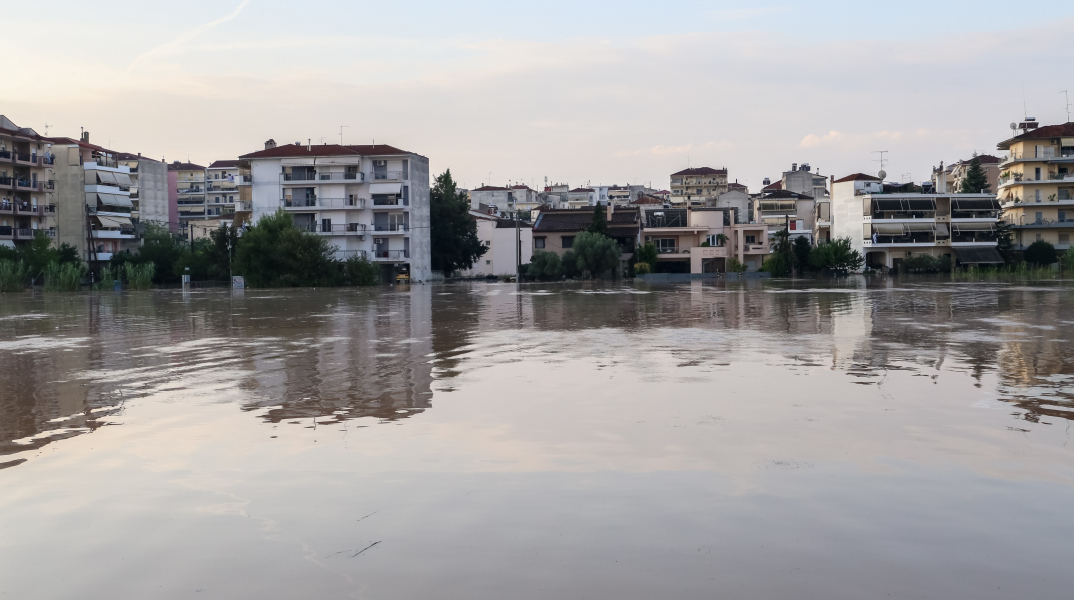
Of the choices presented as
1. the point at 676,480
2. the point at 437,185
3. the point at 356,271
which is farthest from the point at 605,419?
the point at 437,185

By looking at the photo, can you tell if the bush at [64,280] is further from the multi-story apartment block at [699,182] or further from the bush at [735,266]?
the multi-story apartment block at [699,182]

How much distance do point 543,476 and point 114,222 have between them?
349ft

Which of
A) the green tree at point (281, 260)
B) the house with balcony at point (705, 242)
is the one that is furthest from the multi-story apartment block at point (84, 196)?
the house with balcony at point (705, 242)

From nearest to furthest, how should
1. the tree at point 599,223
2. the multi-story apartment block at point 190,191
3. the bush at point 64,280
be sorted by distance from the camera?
the bush at point 64,280 → the tree at point 599,223 → the multi-story apartment block at point 190,191

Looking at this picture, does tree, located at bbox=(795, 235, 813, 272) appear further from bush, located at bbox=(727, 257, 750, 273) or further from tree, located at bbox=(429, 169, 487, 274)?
tree, located at bbox=(429, 169, 487, 274)

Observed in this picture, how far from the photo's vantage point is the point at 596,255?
298 ft

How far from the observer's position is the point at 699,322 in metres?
26.0

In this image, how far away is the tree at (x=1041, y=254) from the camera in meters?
93.6

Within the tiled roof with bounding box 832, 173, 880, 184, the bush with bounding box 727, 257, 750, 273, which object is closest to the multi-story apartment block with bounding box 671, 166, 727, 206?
the tiled roof with bounding box 832, 173, 880, 184

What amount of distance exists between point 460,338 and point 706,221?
292 ft

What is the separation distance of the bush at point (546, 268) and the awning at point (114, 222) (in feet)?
151

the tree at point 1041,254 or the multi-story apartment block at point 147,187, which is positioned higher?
the multi-story apartment block at point 147,187

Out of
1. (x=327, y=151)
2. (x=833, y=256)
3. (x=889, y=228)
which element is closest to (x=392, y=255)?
(x=327, y=151)

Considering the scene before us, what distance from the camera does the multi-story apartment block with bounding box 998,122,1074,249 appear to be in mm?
97188
